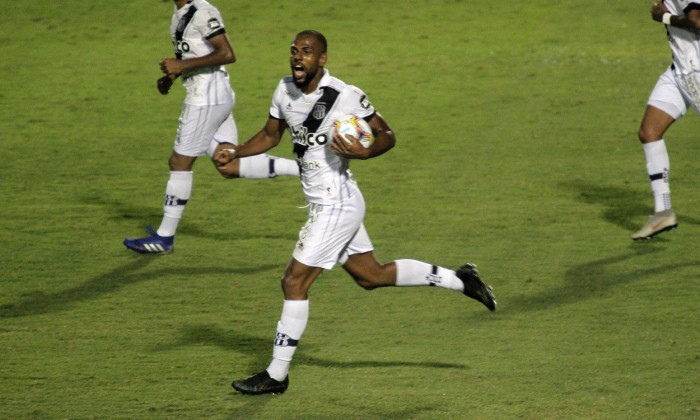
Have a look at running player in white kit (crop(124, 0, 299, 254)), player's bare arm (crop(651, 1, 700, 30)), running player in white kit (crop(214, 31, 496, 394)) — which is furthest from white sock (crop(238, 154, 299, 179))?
player's bare arm (crop(651, 1, 700, 30))

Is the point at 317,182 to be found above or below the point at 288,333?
above

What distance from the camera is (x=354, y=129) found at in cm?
546

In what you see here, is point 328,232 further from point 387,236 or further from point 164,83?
point 164,83

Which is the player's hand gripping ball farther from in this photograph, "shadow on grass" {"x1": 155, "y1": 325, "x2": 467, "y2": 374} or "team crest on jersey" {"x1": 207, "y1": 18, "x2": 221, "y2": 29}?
"shadow on grass" {"x1": 155, "y1": 325, "x2": 467, "y2": 374}

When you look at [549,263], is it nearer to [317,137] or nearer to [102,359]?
[317,137]

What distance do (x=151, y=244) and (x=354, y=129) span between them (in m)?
3.35

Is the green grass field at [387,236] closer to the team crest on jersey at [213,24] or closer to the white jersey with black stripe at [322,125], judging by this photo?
the white jersey with black stripe at [322,125]

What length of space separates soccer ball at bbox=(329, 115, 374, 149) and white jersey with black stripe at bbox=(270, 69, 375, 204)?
0.38 feet

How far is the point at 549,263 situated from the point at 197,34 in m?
3.25

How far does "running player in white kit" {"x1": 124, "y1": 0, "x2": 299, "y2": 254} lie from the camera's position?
8.19 metres

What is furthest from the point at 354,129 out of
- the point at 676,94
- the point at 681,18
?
the point at 676,94

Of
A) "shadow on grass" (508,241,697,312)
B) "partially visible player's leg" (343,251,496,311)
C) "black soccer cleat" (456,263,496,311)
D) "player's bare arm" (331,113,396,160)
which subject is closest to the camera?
"player's bare arm" (331,113,396,160)

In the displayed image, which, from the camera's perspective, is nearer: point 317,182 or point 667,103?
point 317,182

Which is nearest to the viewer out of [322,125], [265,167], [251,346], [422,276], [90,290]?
[322,125]
